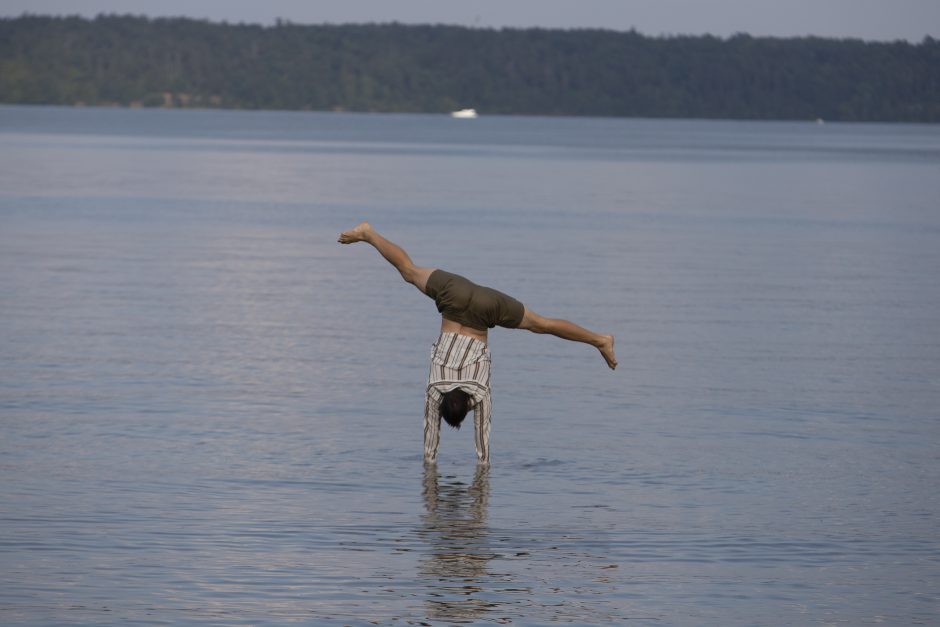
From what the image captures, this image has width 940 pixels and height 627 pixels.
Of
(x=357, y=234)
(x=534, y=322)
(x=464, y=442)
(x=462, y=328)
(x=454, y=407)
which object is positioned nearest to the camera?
(x=534, y=322)

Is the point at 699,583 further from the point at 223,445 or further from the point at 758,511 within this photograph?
the point at 223,445

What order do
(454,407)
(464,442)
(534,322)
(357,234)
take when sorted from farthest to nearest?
(464,442), (454,407), (357,234), (534,322)

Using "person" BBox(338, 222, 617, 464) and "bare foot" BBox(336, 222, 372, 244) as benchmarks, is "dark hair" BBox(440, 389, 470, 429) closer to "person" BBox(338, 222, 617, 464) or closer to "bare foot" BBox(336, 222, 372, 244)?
"person" BBox(338, 222, 617, 464)

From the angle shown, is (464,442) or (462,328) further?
(464,442)

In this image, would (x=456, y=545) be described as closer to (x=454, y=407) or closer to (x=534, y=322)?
(x=454, y=407)

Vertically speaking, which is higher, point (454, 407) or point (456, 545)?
point (454, 407)

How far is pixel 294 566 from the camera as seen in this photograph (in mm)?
13336

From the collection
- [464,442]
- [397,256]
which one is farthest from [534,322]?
[464,442]

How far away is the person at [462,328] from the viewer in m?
15.9

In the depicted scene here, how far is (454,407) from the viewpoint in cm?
1611

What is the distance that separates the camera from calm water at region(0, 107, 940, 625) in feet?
42.4

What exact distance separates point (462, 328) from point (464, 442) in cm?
314

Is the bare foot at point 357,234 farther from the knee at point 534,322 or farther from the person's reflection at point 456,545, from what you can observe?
the person's reflection at point 456,545

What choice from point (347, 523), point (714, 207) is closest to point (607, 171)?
point (714, 207)
